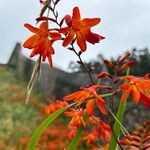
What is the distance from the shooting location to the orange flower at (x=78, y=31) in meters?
1.80

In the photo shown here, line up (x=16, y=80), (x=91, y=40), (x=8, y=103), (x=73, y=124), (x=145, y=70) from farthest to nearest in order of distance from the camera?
(x=16, y=80), (x=8, y=103), (x=145, y=70), (x=73, y=124), (x=91, y=40)

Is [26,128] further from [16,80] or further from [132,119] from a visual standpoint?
[16,80]

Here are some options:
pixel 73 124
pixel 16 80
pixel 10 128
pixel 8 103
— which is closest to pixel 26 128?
pixel 10 128

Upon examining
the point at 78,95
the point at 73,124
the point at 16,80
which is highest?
the point at 78,95

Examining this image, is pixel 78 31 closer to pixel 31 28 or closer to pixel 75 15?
Answer: pixel 75 15

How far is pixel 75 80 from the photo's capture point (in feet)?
49.7

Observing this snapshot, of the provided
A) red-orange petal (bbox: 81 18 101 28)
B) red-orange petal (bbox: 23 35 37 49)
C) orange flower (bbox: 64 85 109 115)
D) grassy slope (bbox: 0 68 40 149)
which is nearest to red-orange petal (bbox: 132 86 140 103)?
orange flower (bbox: 64 85 109 115)

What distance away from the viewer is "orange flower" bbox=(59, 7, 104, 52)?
1797 millimetres

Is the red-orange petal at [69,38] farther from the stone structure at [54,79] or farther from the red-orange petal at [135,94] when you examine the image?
the stone structure at [54,79]

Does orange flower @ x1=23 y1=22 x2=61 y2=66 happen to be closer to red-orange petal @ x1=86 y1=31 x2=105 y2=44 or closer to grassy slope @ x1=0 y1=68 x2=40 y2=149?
red-orange petal @ x1=86 y1=31 x2=105 y2=44

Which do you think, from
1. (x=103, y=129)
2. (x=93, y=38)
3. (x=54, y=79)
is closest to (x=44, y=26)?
(x=93, y=38)

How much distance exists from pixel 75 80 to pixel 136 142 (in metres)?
13.5

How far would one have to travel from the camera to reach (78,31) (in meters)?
1.82

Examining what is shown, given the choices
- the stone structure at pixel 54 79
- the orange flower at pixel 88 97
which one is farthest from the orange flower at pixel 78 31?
the stone structure at pixel 54 79
